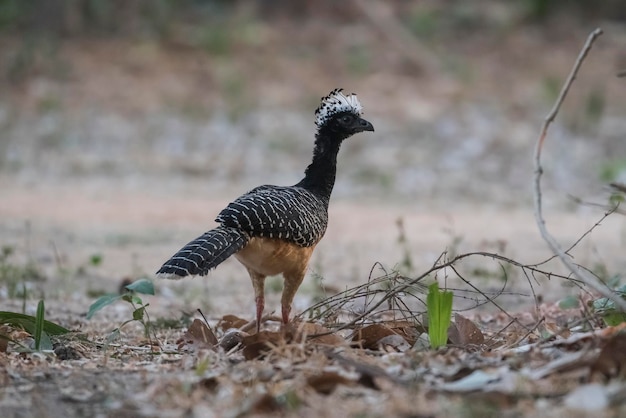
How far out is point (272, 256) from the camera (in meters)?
4.87

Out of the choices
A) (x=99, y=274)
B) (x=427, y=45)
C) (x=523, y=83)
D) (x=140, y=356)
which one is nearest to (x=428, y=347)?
→ (x=140, y=356)

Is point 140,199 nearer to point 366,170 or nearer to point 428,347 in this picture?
point 366,170

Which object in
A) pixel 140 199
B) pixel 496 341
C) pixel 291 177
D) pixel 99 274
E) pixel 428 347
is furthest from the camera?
pixel 291 177

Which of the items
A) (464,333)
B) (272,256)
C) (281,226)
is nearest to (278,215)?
(281,226)

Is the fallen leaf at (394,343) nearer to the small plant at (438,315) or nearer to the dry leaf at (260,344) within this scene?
the small plant at (438,315)

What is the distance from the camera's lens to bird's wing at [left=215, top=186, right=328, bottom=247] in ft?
15.2

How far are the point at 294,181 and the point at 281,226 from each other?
7757mm

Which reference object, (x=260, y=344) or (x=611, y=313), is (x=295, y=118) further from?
(x=260, y=344)

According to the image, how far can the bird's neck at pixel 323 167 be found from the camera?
5660 millimetres

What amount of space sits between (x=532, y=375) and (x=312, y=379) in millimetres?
707

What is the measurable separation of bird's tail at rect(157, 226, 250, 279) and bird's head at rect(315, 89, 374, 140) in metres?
1.22

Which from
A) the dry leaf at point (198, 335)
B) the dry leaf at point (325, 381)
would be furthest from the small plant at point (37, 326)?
the dry leaf at point (325, 381)

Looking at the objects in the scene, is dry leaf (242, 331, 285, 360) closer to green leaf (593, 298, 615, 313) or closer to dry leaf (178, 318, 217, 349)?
dry leaf (178, 318, 217, 349)

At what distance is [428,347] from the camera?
411cm
